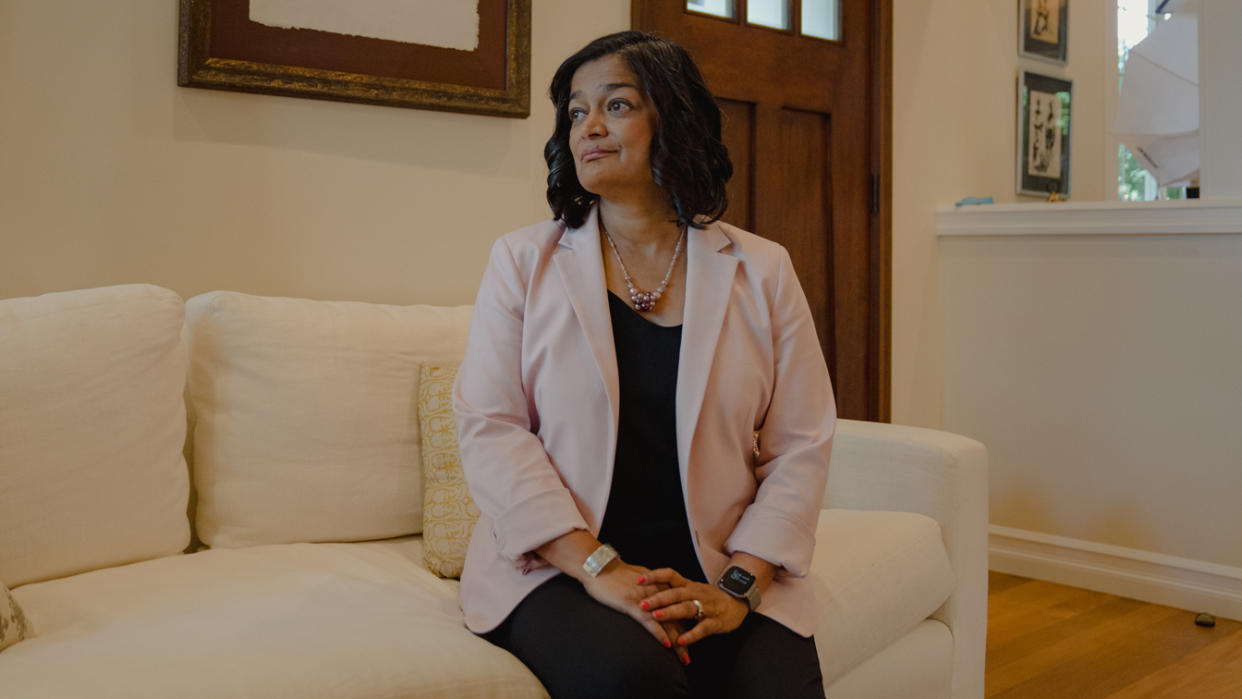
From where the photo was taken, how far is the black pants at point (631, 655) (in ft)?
4.25

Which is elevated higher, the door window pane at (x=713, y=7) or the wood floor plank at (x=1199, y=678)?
the door window pane at (x=713, y=7)

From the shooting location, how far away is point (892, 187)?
138 inches

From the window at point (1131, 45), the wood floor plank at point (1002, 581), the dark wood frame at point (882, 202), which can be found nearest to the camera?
the wood floor plank at point (1002, 581)

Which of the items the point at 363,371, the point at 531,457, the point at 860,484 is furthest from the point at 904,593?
the point at 363,371

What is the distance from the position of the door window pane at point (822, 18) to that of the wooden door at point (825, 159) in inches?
0.9

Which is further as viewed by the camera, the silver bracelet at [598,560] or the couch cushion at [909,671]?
the couch cushion at [909,671]

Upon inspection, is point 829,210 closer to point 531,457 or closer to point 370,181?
point 370,181

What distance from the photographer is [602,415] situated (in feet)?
5.02

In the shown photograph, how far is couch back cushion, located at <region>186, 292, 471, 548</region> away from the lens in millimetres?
1893

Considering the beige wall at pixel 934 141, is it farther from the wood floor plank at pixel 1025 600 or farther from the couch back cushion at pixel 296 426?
the couch back cushion at pixel 296 426

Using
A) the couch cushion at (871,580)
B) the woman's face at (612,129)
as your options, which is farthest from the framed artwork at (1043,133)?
the woman's face at (612,129)

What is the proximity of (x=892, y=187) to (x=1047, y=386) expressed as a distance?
80cm

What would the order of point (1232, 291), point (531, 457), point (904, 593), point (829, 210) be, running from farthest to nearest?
point (829, 210) < point (1232, 291) < point (904, 593) < point (531, 457)

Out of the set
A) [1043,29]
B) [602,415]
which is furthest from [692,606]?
[1043,29]
